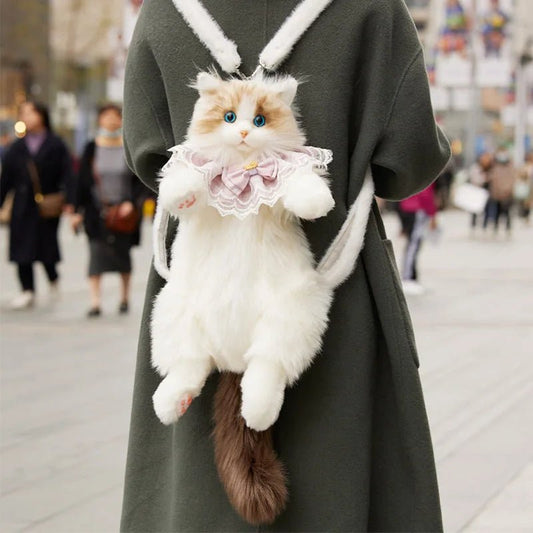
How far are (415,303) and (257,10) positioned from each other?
895 cm

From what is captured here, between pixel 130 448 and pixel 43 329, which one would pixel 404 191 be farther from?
pixel 43 329

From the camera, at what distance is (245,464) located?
9.86 feet

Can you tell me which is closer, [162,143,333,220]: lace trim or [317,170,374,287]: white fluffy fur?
[162,143,333,220]: lace trim

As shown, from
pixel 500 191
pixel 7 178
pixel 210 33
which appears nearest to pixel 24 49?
pixel 500 191

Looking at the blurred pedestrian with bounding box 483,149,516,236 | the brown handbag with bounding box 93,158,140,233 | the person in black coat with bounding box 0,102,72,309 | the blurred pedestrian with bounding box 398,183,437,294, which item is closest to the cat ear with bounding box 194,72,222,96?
the brown handbag with bounding box 93,158,140,233

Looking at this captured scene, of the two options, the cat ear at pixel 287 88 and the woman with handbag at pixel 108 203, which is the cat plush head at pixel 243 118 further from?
the woman with handbag at pixel 108 203

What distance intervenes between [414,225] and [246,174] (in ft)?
33.6

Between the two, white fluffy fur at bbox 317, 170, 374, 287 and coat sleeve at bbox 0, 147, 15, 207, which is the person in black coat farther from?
white fluffy fur at bbox 317, 170, 374, 287

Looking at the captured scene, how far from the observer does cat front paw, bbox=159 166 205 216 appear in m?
2.93

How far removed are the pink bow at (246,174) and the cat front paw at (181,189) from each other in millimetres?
71

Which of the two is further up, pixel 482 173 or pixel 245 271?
pixel 245 271

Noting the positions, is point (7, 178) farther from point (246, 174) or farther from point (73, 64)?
point (73, 64)

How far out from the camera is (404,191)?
10.5ft

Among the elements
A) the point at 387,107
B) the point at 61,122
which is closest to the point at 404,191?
the point at 387,107
